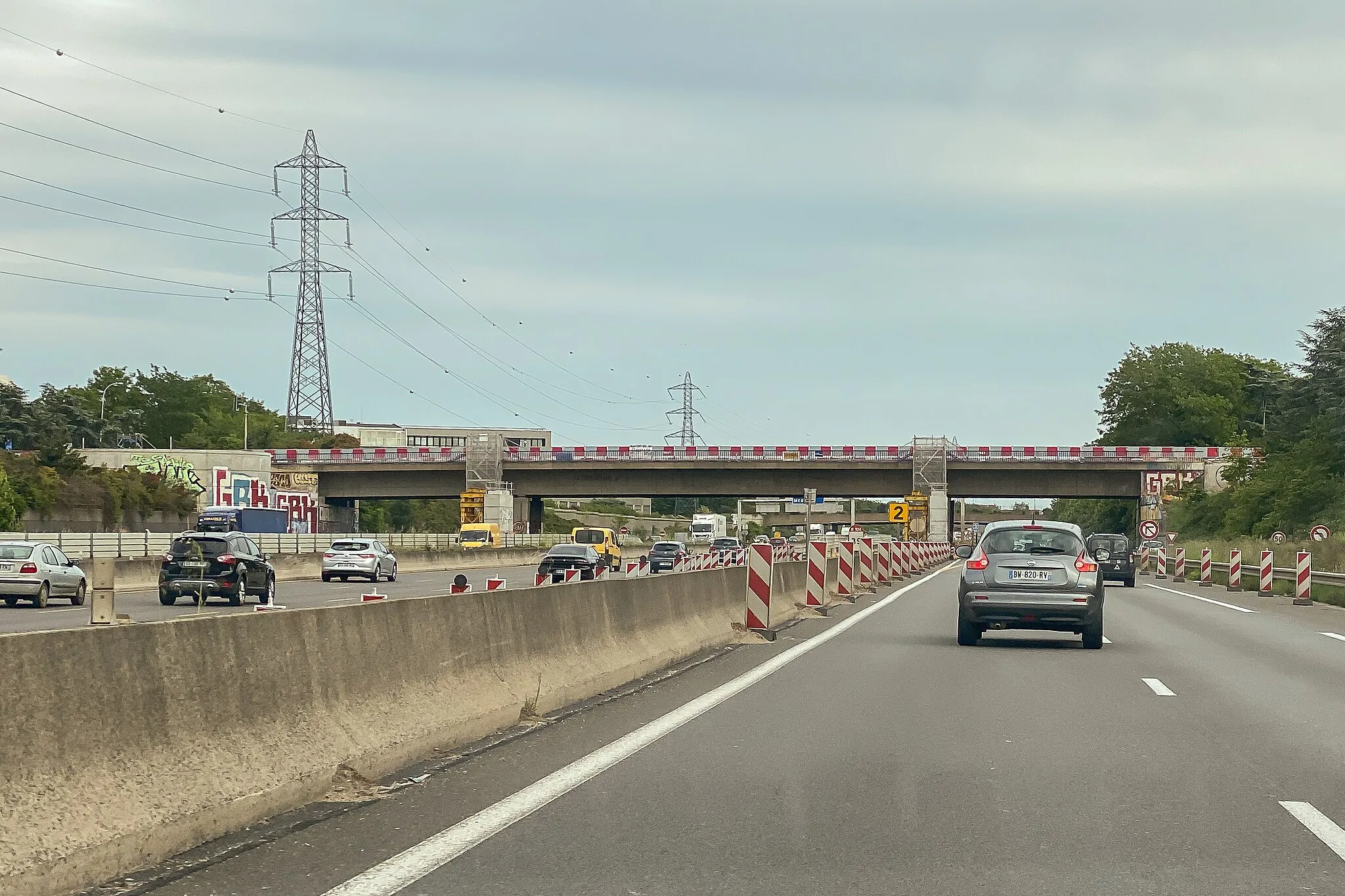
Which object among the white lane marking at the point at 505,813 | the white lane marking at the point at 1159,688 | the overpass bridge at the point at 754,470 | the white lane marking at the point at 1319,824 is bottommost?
the white lane marking at the point at 1159,688

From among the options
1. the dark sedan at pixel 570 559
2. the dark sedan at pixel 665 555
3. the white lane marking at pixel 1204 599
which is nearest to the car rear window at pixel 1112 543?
the white lane marking at pixel 1204 599

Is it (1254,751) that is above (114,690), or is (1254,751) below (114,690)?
below

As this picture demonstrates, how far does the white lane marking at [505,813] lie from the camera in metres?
6.58

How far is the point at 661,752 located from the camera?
34.0ft

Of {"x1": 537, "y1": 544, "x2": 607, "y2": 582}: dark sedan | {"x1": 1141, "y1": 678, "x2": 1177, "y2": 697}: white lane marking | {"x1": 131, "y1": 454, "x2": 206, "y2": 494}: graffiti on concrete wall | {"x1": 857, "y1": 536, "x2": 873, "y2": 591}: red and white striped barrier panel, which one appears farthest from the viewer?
{"x1": 131, "y1": 454, "x2": 206, "y2": 494}: graffiti on concrete wall

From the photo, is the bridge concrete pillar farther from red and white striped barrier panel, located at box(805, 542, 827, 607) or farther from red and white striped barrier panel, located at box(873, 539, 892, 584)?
red and white striped barrier panel, located at box(805, 542, 827, 607)

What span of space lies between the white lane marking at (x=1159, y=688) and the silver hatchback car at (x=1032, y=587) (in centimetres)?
383

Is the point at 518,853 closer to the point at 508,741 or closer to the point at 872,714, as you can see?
the point at 508,741

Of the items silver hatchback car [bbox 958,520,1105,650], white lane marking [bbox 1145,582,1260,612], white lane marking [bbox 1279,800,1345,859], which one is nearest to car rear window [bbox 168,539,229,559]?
silver hatchback car [bbox 958,520,1105,650]


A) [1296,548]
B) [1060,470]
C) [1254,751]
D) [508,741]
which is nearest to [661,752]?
[508,741]

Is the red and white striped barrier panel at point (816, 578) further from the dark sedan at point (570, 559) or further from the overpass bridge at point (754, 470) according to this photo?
the overpass bridge at point (754, 470)

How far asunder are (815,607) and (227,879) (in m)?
23.1

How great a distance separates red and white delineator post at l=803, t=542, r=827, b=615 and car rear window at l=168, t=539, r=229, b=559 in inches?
535

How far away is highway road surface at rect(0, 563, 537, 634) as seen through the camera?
26.3m
